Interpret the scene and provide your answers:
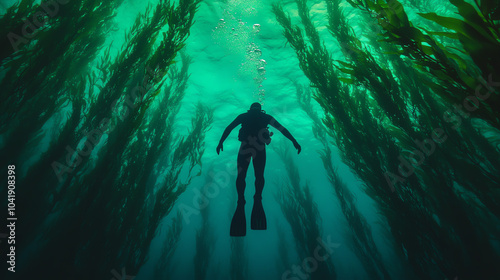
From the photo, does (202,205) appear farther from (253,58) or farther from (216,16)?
(216,16)

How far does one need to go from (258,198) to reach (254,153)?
3.04 feet

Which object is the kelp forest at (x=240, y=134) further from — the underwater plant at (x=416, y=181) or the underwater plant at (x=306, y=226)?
the underwater plant at (x=306, y=226)

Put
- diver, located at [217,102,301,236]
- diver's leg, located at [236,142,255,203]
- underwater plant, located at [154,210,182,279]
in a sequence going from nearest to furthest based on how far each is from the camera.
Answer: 1. diver, located at [217,102,301,236]
2. diver's leg, located at [236,142,255,203]
3. underwater plant, located at [154,210,182,279]

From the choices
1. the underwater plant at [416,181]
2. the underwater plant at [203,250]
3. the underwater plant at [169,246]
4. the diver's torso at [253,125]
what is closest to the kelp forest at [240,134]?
the underwater plant at [416,181]

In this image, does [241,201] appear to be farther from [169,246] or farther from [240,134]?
[169,246]

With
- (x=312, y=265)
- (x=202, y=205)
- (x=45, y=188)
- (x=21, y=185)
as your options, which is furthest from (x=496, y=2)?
(x=202, y=205)

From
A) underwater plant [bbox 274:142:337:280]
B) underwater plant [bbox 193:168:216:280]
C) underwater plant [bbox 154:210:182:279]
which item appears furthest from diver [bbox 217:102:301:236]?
underwater plant [bbox 154:210:182:279]

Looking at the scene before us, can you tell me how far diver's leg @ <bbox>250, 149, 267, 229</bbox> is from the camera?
12.1 ft

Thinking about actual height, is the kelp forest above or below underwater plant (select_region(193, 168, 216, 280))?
above

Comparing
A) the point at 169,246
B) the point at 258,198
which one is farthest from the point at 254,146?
the point at 169,246

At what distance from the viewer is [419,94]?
4.52 metres

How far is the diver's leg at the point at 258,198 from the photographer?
3.69 metres

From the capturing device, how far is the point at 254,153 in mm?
4348

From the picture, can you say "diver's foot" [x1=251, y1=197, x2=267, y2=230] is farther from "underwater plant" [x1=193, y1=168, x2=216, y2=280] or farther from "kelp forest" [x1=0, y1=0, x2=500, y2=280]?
"underwater plant" [x1=193, y1=168, x2=216, y2=280]
